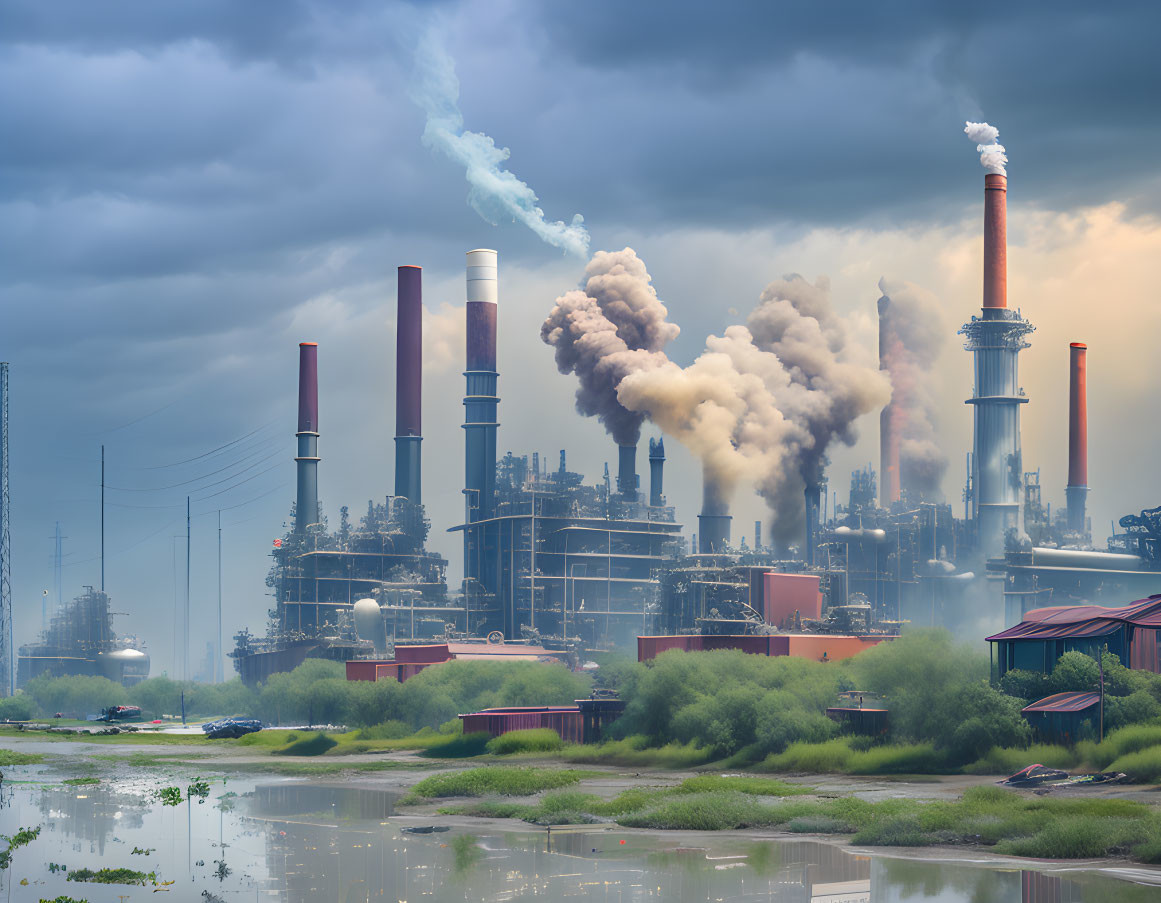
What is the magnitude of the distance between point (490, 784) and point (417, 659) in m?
38.3

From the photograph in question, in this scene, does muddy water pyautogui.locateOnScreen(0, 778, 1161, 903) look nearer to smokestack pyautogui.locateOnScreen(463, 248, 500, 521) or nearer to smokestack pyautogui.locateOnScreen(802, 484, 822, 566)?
smokestack pyautogui.locateOnScreen(802, 484, 822, 566)

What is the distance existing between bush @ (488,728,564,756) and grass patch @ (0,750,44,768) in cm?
2185

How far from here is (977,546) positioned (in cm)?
9144

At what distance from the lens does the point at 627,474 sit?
9481cm

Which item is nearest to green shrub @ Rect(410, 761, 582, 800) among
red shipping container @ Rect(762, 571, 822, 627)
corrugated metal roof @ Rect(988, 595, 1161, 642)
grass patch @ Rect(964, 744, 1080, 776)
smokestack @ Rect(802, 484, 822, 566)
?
grass patch @ Rect(964, 744, 1080, 776)

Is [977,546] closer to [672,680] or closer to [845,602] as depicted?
[845,602]

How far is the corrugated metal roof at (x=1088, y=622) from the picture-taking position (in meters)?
46.6

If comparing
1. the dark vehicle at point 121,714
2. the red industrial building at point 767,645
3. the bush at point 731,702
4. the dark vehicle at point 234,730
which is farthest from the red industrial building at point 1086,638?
the dark vehicle at point 121,714

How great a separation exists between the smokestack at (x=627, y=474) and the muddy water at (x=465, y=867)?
54.5 meters

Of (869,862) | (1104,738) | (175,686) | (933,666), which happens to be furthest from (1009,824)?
(175,686)

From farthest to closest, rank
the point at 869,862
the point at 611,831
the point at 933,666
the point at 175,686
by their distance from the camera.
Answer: the point at 175,686 → the point at 933,666 → the point at 611,831 → the point at 869,862

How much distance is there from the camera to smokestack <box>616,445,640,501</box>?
9412cm

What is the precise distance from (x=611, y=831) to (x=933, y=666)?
56.1 feet

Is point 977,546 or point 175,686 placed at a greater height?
point 977,546
